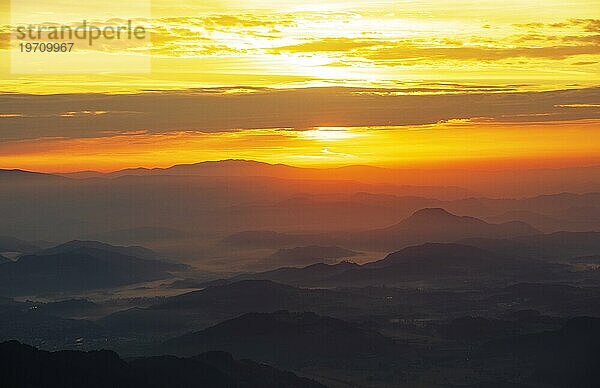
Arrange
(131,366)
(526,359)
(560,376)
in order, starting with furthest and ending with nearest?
1. (526,359)
2. (560,376)
3. (131,366)

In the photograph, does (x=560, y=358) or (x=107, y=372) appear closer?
(x=107, y=372)

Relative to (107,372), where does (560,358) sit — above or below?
below

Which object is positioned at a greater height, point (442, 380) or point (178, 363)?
point (178, 363)

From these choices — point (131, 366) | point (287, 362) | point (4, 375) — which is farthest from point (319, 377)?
point (4, 375)

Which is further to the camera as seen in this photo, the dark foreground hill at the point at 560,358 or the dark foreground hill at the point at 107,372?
the dark foreground hill at the point at 560,358

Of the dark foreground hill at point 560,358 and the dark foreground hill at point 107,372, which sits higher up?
the dark foreground hill at point 107,372

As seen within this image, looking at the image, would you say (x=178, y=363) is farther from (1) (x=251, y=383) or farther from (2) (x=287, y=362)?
(2) (x=287, y=362)

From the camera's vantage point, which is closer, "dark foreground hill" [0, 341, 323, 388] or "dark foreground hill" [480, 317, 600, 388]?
"dark foreground hill" [0, 341, 323, 388]

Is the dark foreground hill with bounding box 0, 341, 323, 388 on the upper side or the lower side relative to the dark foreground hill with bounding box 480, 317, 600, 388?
upper
